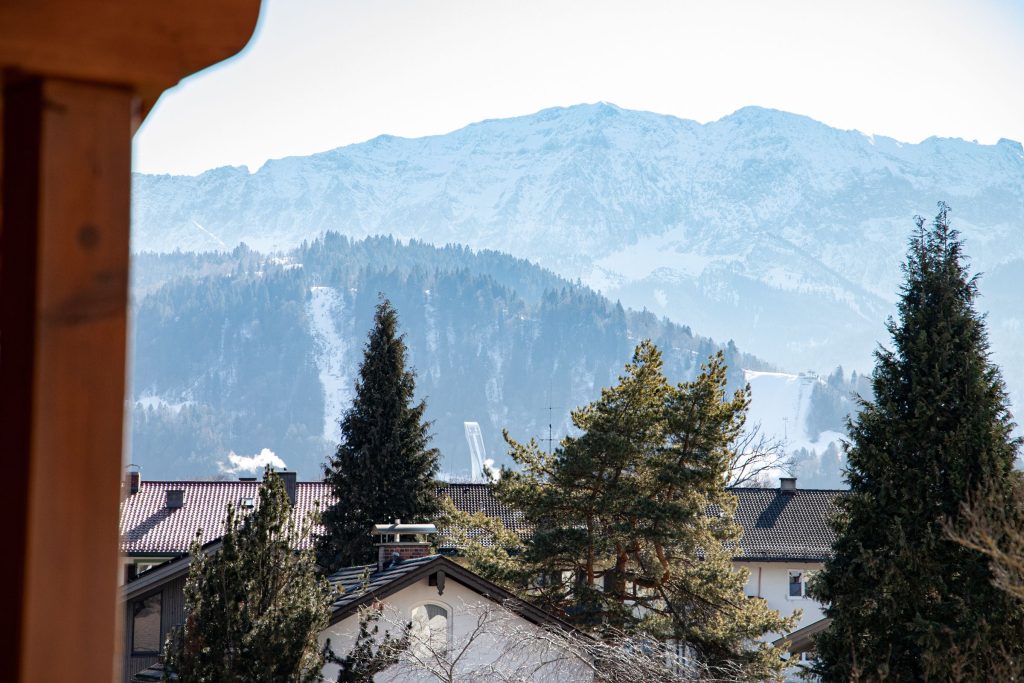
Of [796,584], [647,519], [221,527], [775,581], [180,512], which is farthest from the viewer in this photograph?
[796,584]

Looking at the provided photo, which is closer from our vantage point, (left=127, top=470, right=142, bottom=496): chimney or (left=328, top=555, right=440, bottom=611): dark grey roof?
(left=328, top=555, right=440, bottom=611): dark grey roof

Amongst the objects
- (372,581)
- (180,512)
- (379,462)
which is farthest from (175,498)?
(372,581)

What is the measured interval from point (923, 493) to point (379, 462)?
70.0ft

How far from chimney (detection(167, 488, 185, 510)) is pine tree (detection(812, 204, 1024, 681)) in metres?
29.8

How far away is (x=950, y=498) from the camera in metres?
17.9

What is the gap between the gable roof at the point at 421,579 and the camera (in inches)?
712

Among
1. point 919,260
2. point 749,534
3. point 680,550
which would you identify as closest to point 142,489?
point 749,534

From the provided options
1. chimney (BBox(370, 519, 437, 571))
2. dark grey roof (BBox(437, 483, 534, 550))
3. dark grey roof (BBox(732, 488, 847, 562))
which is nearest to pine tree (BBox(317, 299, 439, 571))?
dark grey roof (BBox(437, 483, 534, 550))

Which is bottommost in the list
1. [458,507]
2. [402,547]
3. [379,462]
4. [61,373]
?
[458,507]

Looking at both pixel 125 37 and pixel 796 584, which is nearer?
pixel 125 37

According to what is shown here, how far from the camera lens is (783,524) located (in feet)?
164

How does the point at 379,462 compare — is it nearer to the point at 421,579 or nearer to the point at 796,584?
the point at 421,579

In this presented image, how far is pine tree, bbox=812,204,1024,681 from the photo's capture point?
16.9m

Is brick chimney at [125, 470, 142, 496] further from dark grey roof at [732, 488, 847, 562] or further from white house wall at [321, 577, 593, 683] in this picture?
white house wall at [321, 577, 593, 683]
